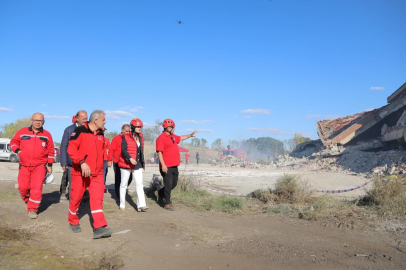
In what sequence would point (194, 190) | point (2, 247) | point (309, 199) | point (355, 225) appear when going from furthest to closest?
1. point (194, 190)
2. point (309, 199)
3. point (355, 225)
4. point (2, 247)

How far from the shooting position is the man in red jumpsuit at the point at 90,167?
509cm

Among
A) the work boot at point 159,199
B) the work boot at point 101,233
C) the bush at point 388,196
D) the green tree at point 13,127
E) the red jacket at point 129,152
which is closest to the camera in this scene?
the work boot at point 101,233

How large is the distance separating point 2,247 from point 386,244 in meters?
5.14

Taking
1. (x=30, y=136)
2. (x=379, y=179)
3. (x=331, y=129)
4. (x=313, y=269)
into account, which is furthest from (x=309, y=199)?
(x=331, y=129)

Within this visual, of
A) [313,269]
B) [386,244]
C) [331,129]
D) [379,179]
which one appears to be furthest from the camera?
[331,129]

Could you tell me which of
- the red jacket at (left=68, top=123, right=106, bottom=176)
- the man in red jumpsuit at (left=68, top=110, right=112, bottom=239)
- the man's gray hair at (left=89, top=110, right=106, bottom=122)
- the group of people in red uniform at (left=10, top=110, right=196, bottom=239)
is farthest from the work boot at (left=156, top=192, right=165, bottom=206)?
the man's gray hair at (left=89, top=110, right=106, bottom=122)

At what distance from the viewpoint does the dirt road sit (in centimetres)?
416

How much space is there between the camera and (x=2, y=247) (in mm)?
4254

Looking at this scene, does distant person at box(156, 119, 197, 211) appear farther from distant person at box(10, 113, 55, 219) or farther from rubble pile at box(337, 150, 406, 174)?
rubble pile at box(337, 150, 406, 174)

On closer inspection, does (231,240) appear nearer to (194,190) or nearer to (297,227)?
(297,227)

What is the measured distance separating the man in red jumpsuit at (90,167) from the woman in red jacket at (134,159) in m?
1.82

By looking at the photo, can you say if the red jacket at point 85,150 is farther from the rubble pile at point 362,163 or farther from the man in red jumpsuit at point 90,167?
the rubble pile at point 362,163

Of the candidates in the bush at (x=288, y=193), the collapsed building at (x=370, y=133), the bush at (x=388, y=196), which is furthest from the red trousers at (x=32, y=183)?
the collapsed building at (x=370, y=133)

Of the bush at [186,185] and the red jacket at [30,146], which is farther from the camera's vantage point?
the bush at [186,185]
